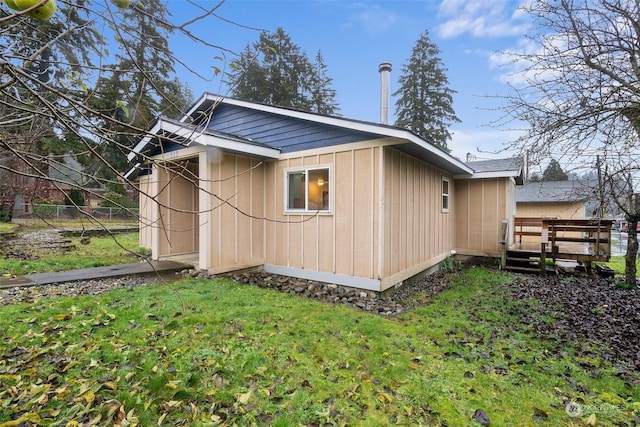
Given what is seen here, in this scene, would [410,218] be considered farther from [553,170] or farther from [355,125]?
[553,170]

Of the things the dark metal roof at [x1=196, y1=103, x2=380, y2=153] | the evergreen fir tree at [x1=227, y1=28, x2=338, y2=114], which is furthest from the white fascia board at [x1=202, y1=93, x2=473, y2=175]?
the evergreen fir tree at [x1=227, y1=28, x2=338, y2=114]

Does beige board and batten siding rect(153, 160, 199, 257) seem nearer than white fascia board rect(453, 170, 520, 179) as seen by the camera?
Yes

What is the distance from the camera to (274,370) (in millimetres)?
3029

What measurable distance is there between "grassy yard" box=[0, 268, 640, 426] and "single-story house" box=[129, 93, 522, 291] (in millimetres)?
1878

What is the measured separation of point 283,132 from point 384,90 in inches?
108

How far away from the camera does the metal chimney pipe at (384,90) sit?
24.9ft

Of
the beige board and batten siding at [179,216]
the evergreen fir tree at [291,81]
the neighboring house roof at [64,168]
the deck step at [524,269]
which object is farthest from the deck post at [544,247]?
the evergreen fir tree at [291,81]

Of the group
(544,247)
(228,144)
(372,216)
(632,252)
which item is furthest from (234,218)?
(632,252)

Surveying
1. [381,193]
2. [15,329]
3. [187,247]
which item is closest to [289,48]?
[187,247]

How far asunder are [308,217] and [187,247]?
4119 millimetres

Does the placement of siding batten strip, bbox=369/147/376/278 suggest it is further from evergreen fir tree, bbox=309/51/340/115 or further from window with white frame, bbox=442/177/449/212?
evergreen fir tree, bbox=309/51/340/115

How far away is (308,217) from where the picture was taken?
22.2ft

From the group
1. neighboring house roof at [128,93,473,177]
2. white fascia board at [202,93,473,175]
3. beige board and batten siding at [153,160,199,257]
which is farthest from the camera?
beige board and batten siding at [153,160,199,257]

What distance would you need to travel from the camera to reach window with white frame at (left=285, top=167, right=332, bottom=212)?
260 inches
